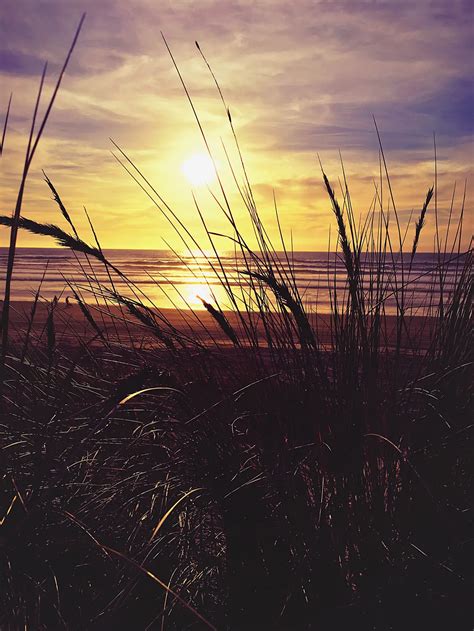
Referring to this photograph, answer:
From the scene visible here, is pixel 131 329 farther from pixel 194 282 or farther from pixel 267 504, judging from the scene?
pixel 267 504

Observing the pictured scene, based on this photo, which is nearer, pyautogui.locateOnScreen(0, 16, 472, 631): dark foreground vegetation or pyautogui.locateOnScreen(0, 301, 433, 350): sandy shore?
pyautogui.locateOnScreen(0, 16, 472, 631): dark foreground vegetation

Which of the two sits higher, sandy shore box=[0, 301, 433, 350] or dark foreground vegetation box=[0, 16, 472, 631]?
sandy shore box=[0, 301, 433, 350]

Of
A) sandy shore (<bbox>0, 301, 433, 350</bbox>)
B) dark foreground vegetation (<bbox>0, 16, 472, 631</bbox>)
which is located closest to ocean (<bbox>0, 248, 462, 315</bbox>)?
sandy shore (<bbox>0, 301, 433, 350</bbox>)

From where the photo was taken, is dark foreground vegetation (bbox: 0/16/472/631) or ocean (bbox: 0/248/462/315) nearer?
dark foreground vegetation (bbox: 0/16/472/631)

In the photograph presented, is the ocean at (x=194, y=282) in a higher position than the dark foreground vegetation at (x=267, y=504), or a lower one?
higher

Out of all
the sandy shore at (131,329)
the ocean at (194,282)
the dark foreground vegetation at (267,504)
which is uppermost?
the ocean at (194,282)

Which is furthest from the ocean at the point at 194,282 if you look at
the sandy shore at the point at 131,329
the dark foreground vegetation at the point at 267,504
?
the dark foreground vegetation at the point at 267,504

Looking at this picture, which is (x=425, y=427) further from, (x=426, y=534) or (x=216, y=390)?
(x=216, y=390)

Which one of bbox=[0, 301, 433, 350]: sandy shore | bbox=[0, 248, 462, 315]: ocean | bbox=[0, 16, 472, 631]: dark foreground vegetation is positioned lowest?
bbox=[0, 16, 472, 631]: dark foreground vegetation

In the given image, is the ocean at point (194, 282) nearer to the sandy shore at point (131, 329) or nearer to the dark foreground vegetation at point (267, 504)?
the sandy shore at point (131, 329)

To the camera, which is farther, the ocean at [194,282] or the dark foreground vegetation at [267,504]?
the ocean at [194,282]

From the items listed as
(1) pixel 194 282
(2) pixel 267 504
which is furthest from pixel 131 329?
(2) pixel 267 504

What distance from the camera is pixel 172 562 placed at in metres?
1.49

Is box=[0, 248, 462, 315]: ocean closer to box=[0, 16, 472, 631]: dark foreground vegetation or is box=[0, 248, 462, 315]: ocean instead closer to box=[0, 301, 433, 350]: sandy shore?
box=[0, 301, 433, 350]: sandy shore
